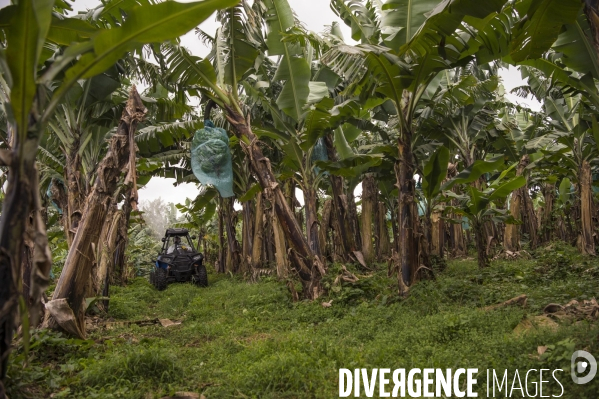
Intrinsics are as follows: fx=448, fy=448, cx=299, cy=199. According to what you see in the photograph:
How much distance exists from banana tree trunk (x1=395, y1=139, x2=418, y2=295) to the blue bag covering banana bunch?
3.00m

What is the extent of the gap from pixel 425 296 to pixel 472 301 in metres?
0.63

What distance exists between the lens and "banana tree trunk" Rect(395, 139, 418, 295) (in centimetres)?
713

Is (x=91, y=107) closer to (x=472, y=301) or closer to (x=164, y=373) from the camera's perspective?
(x=164, y=373)

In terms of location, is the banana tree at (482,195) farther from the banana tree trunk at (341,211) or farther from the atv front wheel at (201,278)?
the atv front wheel at (201,278)

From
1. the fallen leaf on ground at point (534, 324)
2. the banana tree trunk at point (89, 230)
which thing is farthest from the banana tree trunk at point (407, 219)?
the banana tree trunk at point (89, 230)

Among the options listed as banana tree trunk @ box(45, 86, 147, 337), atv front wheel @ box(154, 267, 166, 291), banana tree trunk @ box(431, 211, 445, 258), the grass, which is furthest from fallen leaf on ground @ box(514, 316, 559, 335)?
atv front wheel @ box(154, 267, 166, 291)

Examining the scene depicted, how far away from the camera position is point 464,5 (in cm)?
515

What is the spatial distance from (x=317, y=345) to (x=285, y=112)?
205 inches

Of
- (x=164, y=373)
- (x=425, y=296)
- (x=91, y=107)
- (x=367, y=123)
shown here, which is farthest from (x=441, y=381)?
(x=91, y=107)

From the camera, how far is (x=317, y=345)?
4.67 m

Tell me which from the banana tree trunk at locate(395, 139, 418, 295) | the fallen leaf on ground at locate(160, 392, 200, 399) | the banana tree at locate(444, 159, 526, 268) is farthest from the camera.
A: the banana tree at locate(444, 159, 526, 268)

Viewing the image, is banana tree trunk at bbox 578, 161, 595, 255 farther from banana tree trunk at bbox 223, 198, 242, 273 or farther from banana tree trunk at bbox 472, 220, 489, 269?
banana tree trunk at bbox 223, 198, 242, 273

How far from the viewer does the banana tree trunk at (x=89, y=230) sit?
541 centimetres

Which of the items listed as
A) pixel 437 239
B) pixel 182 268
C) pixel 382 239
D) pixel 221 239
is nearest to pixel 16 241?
pixel 182 268
